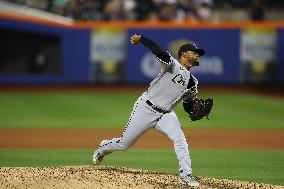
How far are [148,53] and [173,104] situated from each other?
510 inches

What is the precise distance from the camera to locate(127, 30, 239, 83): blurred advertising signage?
843 inches

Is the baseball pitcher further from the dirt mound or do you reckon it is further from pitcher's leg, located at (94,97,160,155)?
the dirt mound

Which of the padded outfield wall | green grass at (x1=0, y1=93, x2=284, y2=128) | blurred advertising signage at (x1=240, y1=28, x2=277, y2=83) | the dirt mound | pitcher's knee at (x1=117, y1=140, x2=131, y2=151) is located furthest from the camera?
blurred advertising signage at (x1=240, y1=28, x2=277, y2=83)

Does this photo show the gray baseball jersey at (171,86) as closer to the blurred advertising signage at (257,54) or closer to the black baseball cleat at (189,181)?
the black baseball cleat at (189,181)

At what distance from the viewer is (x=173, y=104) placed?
8.45 m

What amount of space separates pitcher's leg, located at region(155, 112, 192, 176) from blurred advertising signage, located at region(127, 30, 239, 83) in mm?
12918

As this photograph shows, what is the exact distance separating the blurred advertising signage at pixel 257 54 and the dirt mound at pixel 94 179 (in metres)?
12.7

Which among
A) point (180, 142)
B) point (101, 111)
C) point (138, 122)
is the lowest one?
point (101, 111)

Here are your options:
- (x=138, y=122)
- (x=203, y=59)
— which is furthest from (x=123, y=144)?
(x=203, y=59)

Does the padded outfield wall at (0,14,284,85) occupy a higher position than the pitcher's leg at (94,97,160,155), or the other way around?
the pitcher's leg at (94,97,160,155)

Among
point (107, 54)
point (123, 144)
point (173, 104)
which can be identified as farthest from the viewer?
point (107, 54)

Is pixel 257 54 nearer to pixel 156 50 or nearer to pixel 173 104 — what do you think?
pixel 173 104

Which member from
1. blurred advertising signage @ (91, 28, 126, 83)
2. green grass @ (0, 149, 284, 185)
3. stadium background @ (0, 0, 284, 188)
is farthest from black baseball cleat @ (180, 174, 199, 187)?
blurred advertising signage @ (91, 28, 126, 83)

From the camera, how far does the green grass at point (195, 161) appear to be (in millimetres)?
9781
